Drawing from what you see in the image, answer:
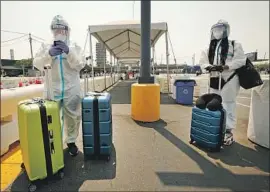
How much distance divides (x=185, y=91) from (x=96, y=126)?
4.92m

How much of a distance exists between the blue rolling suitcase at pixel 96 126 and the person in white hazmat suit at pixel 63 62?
0.84ft

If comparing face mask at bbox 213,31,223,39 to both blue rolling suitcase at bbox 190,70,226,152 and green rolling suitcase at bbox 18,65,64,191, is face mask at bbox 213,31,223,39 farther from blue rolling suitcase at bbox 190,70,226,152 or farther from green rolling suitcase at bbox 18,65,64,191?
green rolling suitcase at bbox 18,65,64,191

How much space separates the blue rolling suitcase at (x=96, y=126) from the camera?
2.55m

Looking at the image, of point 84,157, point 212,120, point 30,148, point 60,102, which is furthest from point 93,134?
point 212,120

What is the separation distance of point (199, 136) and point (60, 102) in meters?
2.17

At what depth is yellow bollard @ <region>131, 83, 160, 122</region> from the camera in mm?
4412

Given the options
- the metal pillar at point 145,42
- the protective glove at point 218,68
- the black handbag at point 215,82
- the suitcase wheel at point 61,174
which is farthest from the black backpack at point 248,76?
the suitcase wheel at point 61,174

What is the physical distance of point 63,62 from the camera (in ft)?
8.39

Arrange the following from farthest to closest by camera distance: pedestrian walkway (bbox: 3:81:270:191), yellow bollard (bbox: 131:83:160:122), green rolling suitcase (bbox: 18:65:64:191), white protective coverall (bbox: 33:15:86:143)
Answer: yellow bollard (bbox: 131:83:160:122) < white protective coverall (bbox: 33:15:86:143) < pedestrian walkway (bbox: 3:81:270:191) < green rolling suitcase (bbox: 18:65:64:191)

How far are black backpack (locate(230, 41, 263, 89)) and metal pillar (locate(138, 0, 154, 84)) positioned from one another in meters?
2.03

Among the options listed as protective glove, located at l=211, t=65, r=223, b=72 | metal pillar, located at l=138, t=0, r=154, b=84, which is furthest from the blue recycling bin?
protective glove, located at l=211, t=65, r=223, b=72

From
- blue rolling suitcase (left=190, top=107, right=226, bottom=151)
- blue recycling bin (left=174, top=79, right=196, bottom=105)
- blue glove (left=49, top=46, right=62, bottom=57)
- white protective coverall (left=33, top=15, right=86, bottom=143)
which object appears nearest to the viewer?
blue glove (left=49, top=46, right=62, bottom=57)

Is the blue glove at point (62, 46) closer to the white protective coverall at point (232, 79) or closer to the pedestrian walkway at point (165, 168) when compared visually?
the pedestrian walkway at point (165, 168)

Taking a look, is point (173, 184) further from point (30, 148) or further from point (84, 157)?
point (30, 148)
